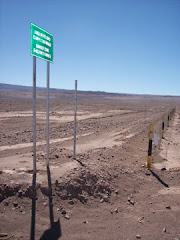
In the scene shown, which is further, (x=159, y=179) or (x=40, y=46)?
(x=159, y=179)

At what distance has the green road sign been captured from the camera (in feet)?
14.2

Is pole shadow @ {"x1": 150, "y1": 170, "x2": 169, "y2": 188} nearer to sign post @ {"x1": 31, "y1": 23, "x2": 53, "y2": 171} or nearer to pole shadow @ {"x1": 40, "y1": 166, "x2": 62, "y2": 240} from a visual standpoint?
pole shadow @ {"x1": 40, "y1": 166, "x2": 62, "y2": 240}

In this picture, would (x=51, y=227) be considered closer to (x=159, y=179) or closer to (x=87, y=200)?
(x=87, y=200)

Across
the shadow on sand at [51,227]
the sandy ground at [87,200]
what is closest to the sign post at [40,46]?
the sandy ground at [87,200]

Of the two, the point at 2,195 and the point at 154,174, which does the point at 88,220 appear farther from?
the point at 154,174

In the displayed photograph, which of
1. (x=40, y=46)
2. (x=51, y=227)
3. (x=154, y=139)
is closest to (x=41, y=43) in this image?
(x=40, y=46)

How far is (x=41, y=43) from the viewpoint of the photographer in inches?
180

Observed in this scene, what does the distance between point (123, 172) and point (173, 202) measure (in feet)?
4.95

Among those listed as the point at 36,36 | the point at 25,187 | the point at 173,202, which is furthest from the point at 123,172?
the point at 36,36

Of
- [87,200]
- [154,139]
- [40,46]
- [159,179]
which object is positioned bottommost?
[159,179]

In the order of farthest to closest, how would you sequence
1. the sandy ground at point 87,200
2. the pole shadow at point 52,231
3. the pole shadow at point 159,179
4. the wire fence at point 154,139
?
the wire fence at point 154,139 → the pole shadow at point 159,179 → the sandy ground at point 87,200 → the pole shadow at point 52,231

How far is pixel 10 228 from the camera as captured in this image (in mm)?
3484

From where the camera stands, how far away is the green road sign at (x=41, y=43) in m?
4.34

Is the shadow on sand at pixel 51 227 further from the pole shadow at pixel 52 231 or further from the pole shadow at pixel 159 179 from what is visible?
the pole shadow at pixel 159 179
